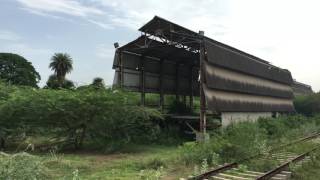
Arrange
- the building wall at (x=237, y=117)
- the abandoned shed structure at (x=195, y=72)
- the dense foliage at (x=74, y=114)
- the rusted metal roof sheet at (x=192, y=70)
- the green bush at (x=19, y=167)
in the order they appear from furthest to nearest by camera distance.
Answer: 1. the building wall at (x=237, y=117)
2. the rusted metal roof sheet at (x=192, y=70)
3. the abandoned shed structure at (x=195, y=72)
4. the dense foliage at (x=74, y=114)
5. the green bush at (x=19, y=167)

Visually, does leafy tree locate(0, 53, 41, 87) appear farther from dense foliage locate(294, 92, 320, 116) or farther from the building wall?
the building wall

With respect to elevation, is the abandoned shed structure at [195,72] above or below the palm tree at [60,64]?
below

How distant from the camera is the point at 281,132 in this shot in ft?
107

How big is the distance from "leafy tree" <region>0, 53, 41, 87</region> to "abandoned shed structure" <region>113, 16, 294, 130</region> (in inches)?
1449

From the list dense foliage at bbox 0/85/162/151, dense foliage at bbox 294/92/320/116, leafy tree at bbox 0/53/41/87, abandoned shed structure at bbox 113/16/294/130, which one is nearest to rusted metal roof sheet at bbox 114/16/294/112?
abandoned shed structure at bbox 113/16/294/130

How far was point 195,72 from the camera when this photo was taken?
129ft

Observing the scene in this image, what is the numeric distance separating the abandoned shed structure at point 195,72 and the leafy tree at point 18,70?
3681 centimetres

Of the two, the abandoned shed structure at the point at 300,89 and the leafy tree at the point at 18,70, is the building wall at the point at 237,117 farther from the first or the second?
the leafy tree at the point at 18,70

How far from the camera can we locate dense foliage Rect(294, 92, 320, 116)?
57.4 meters

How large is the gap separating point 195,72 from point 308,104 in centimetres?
2507

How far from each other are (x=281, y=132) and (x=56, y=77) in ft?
170

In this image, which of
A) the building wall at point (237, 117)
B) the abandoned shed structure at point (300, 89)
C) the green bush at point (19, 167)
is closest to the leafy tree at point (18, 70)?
the abandoned shed structure at point (300, 89)

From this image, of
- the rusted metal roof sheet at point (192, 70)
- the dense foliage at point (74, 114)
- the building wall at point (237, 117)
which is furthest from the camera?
the building wall at point (237, 117)

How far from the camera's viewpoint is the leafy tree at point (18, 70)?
6819cm
